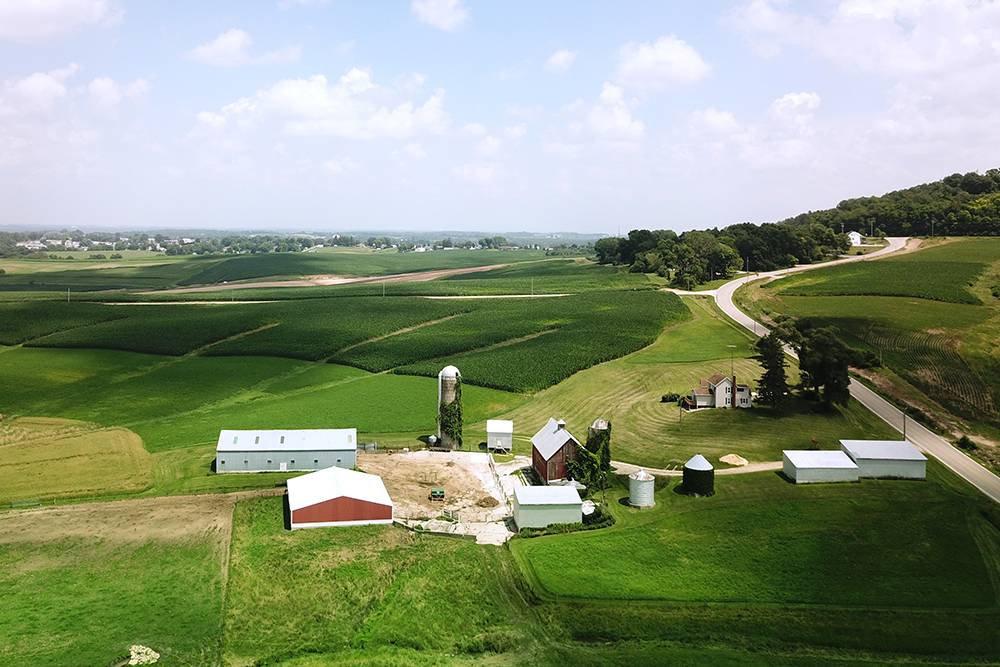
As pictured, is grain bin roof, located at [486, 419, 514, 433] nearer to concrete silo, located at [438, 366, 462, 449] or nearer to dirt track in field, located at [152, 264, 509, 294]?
concrete silo, located at [438, 366, 462, 449]

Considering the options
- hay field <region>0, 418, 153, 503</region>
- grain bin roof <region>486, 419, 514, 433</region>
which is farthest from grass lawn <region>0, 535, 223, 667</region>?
grain bin roof <region>486, 419, 514, 433</region>

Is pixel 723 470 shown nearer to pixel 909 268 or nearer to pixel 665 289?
pixel 665 289

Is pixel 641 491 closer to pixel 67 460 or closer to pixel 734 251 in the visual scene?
pixel 67 460

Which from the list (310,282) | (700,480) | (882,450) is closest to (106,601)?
(700,480)

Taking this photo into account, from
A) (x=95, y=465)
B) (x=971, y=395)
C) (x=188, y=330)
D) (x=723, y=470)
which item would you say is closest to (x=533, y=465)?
(x=723, y=470)

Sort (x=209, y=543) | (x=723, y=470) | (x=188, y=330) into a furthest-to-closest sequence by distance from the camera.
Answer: (x=188, y=330) < (x=723, y=470) < (x=209, y=543)
